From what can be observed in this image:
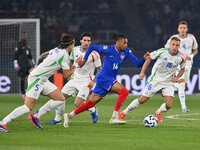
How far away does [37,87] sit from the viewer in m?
8.91

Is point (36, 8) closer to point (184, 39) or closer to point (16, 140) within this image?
point (184, 39)

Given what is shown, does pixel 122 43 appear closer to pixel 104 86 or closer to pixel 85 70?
pixel 104 86

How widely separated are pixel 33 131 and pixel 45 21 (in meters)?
16.6

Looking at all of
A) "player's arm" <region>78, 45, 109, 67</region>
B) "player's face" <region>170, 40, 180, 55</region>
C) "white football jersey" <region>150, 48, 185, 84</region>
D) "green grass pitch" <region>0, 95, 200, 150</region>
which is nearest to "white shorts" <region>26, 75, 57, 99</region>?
"green grass pitch" <region>0, 95, 200, 150</region>

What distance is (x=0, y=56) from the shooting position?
20156 millimetres

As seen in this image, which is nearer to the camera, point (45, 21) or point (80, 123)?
point (80, 123)

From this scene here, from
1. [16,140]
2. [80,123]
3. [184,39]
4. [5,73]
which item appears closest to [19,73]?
[5,73]

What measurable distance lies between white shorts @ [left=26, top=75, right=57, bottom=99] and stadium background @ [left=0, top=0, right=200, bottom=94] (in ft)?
51.6

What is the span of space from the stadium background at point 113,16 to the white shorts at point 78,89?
14058mm

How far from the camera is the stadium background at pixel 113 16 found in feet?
84.5

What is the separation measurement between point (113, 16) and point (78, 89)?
17.0m

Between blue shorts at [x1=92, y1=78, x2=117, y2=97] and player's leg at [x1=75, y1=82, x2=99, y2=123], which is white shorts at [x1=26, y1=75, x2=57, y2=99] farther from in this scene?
player's leg at [x1=75, y1=82, x2=99, y2=123]

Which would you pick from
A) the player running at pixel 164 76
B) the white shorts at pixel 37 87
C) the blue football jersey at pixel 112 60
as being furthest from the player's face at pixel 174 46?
the white shorts at pixel 37 87

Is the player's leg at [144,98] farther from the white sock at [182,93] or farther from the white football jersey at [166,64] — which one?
the white sock at [182,93]
